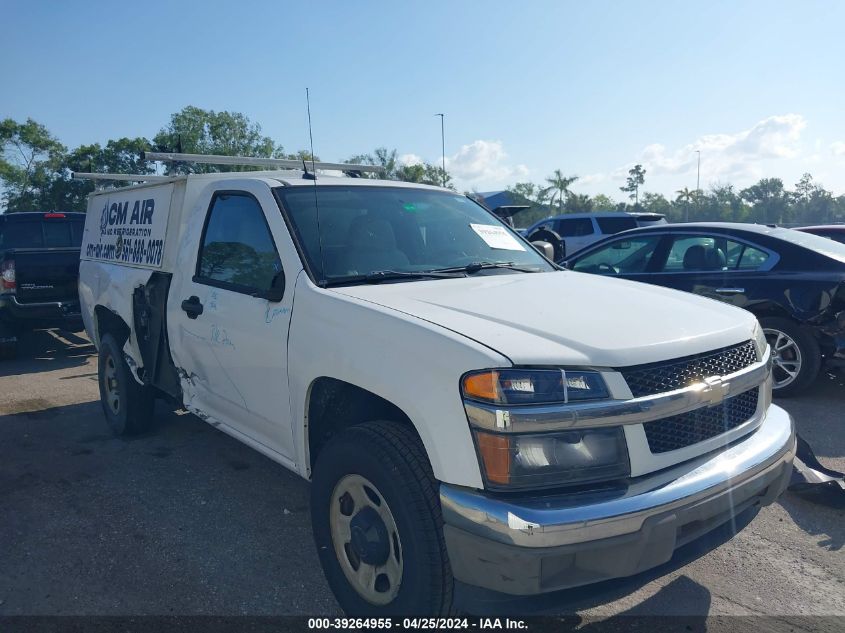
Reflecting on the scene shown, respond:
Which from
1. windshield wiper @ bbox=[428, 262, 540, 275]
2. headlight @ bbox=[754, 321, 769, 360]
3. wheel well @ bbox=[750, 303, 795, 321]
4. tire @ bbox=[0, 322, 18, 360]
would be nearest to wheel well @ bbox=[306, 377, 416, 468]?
windshield wiper @ bbox=[428, 262, 540, 275]

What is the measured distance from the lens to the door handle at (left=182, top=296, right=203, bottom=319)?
3.90 m

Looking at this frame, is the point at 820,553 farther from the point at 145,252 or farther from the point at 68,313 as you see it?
the point at 68,313

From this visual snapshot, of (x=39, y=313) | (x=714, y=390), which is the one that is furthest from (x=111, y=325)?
(x=714, y=390)

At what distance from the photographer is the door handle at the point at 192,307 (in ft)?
12.8

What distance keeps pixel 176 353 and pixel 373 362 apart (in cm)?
219

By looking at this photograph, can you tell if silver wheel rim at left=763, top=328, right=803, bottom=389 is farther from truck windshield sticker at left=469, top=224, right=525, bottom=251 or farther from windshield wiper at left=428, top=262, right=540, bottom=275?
windshield wiper at left=428, top=262, right=540, bottom=275

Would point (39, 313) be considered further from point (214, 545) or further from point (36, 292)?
point (214, 545)

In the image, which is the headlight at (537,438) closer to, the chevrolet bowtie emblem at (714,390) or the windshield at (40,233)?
the chevrolet bowtie emblem at (714,390)

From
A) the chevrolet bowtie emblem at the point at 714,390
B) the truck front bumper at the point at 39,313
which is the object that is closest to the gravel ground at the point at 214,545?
the chevrolet bowtie emblem at the point at 714,390

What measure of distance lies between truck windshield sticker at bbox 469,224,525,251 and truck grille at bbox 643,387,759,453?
1684mm

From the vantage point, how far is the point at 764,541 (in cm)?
360

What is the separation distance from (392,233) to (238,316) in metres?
0.95

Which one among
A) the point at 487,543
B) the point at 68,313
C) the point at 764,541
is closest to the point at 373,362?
the point at 487,543

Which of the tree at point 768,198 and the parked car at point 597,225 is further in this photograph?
the tree at point 768,198
